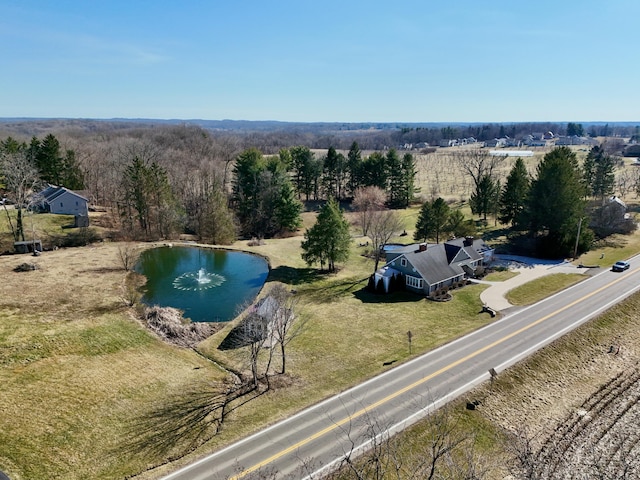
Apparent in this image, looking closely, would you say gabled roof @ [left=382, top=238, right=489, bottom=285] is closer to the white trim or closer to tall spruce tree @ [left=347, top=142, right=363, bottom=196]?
the white trim

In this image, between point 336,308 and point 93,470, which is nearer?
point 93,470

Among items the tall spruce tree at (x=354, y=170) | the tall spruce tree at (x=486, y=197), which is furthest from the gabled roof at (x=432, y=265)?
the tall spruce tree at (x=354, y=170)

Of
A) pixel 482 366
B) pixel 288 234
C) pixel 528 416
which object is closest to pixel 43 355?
pixel 482 366

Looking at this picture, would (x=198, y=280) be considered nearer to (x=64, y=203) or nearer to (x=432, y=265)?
(x=432, y=265)

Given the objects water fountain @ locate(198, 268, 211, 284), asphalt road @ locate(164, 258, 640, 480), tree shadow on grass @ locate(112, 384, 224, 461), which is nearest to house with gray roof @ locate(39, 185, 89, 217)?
water fountain @ locate(198, 268, 211, 284)

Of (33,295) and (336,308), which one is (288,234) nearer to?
(336,308)

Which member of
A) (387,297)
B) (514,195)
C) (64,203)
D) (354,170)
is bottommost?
(387,297)

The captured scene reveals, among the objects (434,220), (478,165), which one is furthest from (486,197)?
(478,165)
